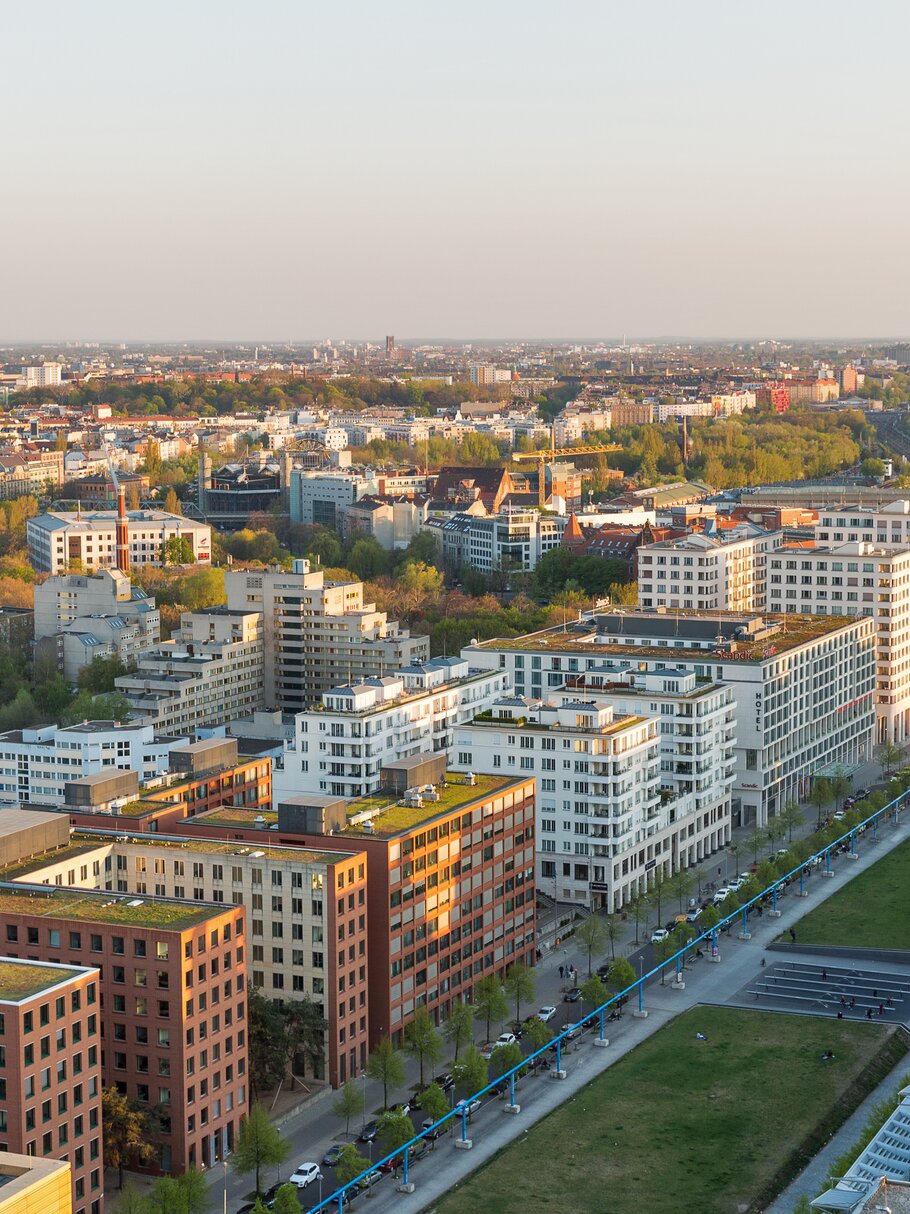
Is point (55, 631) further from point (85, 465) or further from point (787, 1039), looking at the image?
point (85, 465)

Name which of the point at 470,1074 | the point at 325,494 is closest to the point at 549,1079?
the point at 470,1074

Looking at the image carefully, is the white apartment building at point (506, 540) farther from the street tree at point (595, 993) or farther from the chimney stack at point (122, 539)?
the street tree at point (595, 993)

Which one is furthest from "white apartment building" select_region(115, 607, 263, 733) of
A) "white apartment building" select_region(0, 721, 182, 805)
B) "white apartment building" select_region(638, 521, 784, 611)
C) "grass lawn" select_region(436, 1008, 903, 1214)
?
"grass lawn" select_region(436, 1008, 903, 1214)

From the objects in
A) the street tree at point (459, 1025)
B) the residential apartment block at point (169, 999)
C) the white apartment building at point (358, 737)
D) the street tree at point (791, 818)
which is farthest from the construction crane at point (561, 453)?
the residential apartment block at point (169, 999)

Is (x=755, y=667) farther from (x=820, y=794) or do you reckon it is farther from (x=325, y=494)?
(x=325, y=494)

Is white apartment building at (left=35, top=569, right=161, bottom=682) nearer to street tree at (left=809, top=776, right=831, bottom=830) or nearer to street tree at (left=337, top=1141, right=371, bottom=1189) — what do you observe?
street tree at (left=809, top=776, right=831, bottom=830)

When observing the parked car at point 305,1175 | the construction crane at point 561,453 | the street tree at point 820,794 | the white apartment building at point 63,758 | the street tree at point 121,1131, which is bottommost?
the parked car at point 305,1175
